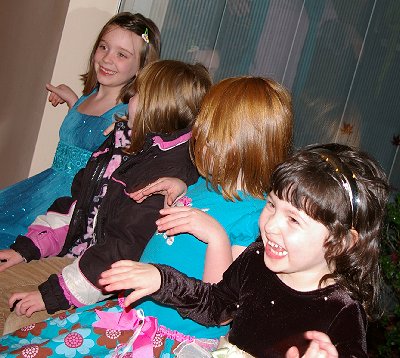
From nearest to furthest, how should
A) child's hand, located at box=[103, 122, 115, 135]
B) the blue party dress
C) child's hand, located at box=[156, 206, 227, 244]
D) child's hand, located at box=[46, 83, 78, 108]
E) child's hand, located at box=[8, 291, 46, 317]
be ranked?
child's hand, located at box=[156, 206, 227, 244] < child's hand, located at box=[8, 291, 46, 317] < child's hand, located at box=[103, 122, 115, 135] < the blue party dress < child's hand, located at box=[46, 83, 78, 108]

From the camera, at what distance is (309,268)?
1.43 meters

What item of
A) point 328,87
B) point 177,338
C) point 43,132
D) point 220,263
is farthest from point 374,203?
point 328,87

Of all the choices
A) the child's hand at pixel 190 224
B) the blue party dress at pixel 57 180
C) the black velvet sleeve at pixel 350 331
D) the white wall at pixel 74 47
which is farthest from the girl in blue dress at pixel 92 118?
the black velvet sleeve at pixel 350 331

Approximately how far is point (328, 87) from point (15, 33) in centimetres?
212

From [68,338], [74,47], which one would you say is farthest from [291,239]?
[74,47]

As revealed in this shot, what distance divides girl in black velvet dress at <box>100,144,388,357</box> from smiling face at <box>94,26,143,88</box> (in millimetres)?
1243

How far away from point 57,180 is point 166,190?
87 centimetres

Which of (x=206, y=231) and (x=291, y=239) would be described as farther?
(x=206, y=231)

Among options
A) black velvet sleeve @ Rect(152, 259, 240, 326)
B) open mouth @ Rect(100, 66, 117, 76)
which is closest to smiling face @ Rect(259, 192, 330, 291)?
black velvet sleeve @ Rect(152, 259, 240, 326)

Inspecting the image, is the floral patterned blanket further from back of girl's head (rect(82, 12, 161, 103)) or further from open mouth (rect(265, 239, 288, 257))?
back of girl's head (rect(82, 12, 161, 103))

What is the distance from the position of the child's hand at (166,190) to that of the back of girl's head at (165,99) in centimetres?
27

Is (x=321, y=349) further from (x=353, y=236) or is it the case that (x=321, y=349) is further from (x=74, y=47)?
(x=74, y=47)

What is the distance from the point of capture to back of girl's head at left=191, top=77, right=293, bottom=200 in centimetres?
166

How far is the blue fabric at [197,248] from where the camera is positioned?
65.6 inches
